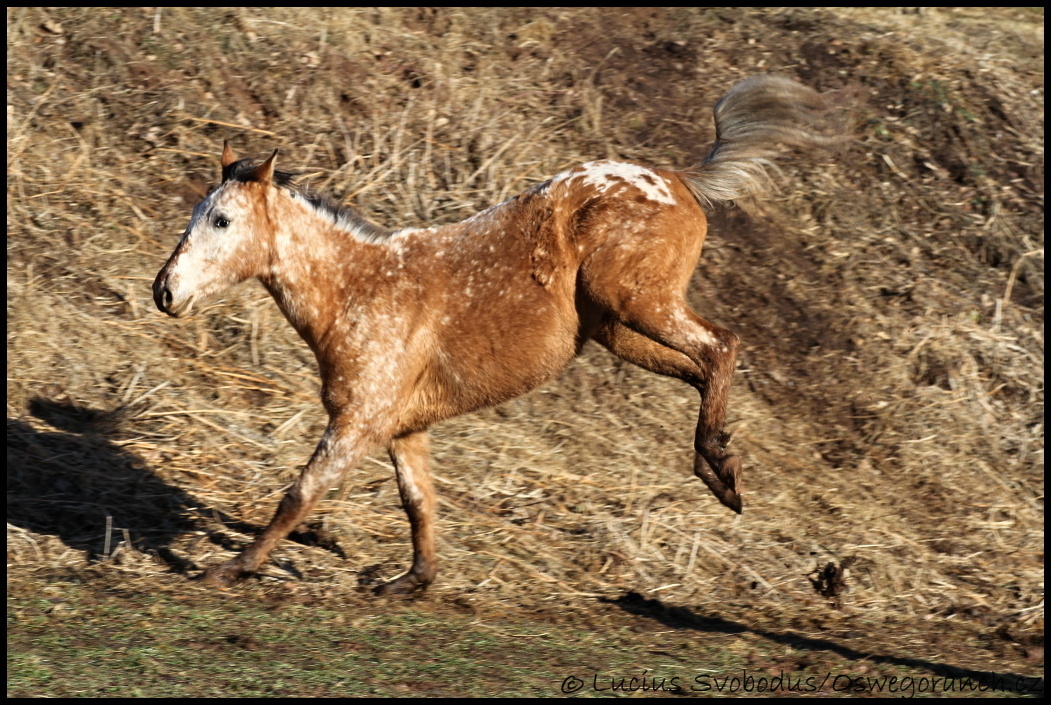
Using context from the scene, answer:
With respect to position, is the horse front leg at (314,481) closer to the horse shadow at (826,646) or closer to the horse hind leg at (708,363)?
the horse hind leg at (708,363)

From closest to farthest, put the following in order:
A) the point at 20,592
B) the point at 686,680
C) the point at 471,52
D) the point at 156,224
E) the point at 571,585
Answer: the point at 686,680 < the point at 20,592 < the point at 571,585 < the point at 156,224 < the point at 471,52

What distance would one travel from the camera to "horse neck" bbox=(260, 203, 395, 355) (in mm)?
5434

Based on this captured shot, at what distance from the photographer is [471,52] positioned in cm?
1055

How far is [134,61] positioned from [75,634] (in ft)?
21.4

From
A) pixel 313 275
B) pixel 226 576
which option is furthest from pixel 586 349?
pixel 226 576

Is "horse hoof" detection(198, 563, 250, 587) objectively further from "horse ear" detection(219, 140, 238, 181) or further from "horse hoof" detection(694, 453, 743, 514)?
"horse hoof" detection(694, 453, 743, 514)

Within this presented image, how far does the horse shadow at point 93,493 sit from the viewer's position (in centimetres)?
594

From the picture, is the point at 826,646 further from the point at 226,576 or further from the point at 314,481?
the point at 226,576

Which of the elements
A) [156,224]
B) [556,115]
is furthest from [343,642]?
[556,115]

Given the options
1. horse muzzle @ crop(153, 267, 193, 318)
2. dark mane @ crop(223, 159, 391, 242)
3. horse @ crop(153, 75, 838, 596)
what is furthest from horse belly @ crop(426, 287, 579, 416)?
horse muzzle @ crop(153, 267, 193, 318)

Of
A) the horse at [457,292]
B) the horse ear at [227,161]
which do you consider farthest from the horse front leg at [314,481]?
the horse ear at [227,161]

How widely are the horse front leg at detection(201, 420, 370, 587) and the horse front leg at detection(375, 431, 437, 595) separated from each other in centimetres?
46

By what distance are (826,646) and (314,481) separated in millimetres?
2389

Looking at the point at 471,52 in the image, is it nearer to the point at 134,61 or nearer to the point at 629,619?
the point at 134,61
